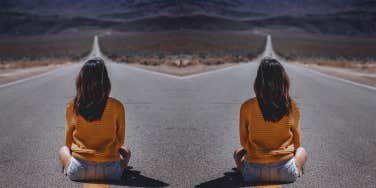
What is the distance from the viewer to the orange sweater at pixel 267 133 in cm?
491

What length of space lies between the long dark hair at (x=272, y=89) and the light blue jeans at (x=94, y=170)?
1.59m

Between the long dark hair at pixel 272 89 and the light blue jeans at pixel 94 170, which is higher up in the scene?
the long dark hair at pixel 272 89

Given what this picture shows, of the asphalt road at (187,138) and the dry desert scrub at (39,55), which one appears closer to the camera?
the asphalt road at (187,138)

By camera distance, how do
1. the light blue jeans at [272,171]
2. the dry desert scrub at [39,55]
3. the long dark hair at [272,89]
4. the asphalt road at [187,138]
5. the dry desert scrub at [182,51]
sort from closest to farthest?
the long dark hair at [272,89] → the light blue jeans at [272,171] → the asphalt road at [187,138] → the dry desert scrub at [182,51] → the dry desert scrub at [39,55]

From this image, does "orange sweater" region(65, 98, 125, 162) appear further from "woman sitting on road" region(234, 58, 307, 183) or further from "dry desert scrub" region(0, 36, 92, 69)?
"dry desert scrub" region(0, 36, 92, 69)

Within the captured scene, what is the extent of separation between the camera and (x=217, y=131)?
9023 mm

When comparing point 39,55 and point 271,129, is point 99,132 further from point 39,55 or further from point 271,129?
point 39,55

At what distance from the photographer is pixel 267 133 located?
4.94 m

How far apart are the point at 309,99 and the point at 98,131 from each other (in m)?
10.0

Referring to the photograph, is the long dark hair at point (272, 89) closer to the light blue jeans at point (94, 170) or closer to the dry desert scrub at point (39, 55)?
the light blue jeans at point (94, 170)

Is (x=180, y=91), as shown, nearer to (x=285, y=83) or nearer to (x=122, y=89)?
(x=122, y=89)

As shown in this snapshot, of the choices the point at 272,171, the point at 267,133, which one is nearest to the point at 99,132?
the point at 267,133

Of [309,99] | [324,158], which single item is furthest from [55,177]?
[309,99]

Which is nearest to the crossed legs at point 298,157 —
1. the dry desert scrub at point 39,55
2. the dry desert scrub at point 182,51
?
the dry desert scrub at point 182,51
